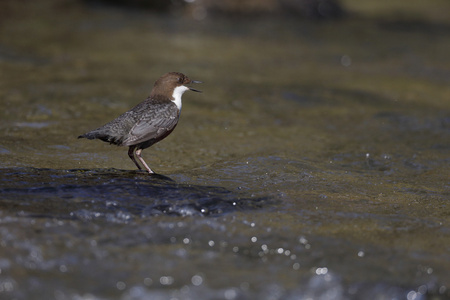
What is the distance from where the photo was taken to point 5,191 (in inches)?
161

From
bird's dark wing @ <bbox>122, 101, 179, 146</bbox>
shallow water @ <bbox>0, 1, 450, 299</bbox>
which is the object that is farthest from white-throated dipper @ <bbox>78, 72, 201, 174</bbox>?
shallow water @ <bbox>0, 1, 450, 299</bbox>

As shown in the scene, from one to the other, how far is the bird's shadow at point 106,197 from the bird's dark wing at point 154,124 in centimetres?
31

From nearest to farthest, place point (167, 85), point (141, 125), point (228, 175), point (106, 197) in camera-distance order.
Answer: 1. point (106, 197)
2. point (141, 125)
3. point (228, 175)
4. point (167, 85)

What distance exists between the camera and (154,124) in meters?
4.84

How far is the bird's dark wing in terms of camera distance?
15.6 feet

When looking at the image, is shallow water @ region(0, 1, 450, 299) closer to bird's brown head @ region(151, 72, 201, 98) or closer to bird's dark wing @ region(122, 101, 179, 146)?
bird's dark wing @ region(122, 101, 179, 146)

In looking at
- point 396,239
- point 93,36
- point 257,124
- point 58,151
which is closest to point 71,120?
point 58,151

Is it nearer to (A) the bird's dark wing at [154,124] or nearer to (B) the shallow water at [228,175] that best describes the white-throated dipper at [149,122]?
(A) the bird's dark wing at [154,124]

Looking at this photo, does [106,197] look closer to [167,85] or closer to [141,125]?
[141,125]

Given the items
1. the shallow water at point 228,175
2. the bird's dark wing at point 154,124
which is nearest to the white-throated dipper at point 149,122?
the bird's dark wing at point 154,124

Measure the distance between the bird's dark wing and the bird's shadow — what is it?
31 cm

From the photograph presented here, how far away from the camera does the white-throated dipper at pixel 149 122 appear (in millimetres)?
4715

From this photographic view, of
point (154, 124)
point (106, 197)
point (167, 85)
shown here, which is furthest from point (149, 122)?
point (106, 197)

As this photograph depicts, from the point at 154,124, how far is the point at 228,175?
28.5 inches
